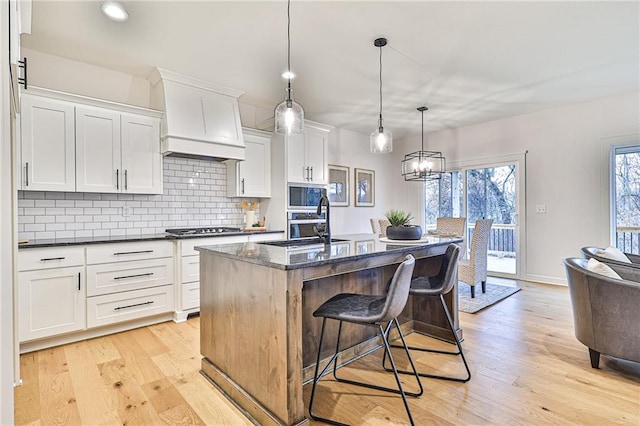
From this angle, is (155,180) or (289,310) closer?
(289,310)

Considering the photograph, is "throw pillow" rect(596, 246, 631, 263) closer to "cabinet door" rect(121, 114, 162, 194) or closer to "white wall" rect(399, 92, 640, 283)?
"white wall" rect(399, 92, 640, 283)

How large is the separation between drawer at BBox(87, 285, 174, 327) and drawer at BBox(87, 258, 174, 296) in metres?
0.06

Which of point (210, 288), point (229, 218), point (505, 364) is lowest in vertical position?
point (505, 364)

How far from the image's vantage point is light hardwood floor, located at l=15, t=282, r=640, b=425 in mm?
1816

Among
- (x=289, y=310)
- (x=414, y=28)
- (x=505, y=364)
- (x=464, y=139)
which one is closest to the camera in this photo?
(x=289, y=310)

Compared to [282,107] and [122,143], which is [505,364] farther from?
[122,143]

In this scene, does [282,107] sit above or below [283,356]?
above

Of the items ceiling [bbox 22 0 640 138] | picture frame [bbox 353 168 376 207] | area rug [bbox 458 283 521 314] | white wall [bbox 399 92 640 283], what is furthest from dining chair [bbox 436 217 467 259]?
picture frame [bbox 353 168 376 207]

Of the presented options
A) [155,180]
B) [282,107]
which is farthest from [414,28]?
[155,180]

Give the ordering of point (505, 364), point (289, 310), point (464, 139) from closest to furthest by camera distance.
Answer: point (289, 310) → point (505, 364) → point (464, 139)

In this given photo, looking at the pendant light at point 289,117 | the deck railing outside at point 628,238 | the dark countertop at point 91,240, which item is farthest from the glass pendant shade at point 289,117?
the deck railing outside at point 628,238

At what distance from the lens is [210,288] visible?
2188 mm

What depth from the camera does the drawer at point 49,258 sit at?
2.62 metres

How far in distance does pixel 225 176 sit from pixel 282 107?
2142mm
